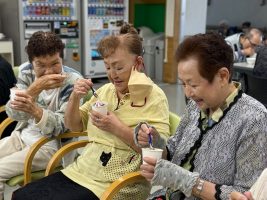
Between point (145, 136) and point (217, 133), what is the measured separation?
0.96 ft

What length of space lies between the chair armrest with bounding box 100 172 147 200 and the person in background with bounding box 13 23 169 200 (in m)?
0.11

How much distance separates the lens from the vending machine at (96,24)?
600 cm

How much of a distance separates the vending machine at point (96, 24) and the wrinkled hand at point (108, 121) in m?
4.53

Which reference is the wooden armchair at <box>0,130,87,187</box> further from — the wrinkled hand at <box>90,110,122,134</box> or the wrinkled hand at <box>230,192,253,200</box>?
the wrinkled hand at <box>230,192,253,200</box>

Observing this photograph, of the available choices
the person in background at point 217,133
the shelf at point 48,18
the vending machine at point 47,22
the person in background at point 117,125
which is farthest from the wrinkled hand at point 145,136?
the shelf at point 48,18

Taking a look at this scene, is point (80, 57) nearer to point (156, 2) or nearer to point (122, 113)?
point (156, 2)

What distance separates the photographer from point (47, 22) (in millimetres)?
5672

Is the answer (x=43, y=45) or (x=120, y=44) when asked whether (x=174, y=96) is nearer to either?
(x=43, y=45)

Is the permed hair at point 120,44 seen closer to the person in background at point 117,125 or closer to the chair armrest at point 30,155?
the person in background at point 117,125

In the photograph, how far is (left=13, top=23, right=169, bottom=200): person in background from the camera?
4.97 ft

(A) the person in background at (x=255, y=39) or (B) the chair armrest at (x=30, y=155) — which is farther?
(A) the person in background at (x=255, y=39)

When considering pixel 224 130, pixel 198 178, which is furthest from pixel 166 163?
pixel 224 130

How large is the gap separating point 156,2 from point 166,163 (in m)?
6.26

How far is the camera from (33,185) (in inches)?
63.9
